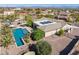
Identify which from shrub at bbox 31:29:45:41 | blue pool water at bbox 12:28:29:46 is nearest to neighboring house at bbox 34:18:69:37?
shrub at bbox 31:29:45:41

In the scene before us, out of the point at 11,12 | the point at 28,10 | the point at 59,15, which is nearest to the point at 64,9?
the point at 59,15

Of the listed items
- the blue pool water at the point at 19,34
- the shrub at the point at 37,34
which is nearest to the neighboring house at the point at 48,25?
the shrub at the point at 37,34

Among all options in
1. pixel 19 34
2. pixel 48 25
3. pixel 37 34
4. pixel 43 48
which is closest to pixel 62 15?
pixel 48 25

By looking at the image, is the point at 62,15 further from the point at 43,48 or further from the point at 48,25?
the point at 43,48

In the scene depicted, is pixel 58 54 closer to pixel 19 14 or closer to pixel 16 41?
pixel 16 41

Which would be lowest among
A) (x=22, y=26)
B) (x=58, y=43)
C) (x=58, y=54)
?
(x=58, y=54)

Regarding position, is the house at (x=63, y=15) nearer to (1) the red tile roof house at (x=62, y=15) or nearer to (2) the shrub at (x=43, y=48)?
(1) the red tile roof house at (x=62, y=15)
